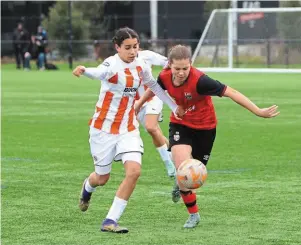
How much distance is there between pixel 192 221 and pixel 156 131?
141 inches

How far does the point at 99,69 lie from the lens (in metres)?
8.48

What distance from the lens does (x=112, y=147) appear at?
869 cm

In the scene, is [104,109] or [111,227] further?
[104,109]

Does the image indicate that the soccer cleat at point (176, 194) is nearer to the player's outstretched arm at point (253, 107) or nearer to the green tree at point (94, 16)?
the player's outstretched arm at point (253, 107)

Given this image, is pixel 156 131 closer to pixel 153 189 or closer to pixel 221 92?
pixel 153 189

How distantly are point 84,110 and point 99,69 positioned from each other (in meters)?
12.6

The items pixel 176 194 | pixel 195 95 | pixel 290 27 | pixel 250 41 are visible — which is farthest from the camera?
pixel 250 41

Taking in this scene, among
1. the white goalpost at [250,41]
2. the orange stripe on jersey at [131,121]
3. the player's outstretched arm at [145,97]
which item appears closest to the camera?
the orange stripe on jersey at [131,121]

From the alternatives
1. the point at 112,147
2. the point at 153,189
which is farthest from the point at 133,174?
the point at 153,189

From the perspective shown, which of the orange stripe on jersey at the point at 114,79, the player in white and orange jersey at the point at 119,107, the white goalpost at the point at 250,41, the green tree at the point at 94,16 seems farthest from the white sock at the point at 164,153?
the green tree at the point at 94,16

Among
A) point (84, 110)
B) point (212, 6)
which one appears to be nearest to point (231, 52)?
point (84, 110)

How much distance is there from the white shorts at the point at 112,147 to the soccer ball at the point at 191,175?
1.41 ft

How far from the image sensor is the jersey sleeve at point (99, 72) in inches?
328

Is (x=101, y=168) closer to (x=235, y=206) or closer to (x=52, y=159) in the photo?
(x=235, y=206)
